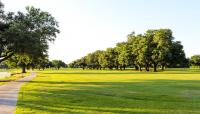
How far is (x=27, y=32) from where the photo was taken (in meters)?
44.0

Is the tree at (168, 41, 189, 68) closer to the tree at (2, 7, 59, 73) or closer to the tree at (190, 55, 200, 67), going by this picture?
the tree at (2, 7, 59, 73)

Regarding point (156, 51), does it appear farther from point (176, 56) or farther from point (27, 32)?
point (27, 32)

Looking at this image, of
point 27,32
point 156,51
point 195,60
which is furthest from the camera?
point 195,60

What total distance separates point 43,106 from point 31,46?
83.6ft

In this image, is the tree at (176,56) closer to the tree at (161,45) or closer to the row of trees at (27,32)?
the tree at (161,45)

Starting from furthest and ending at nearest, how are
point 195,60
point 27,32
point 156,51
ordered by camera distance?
point 195,60 < point 156,51 < point 27,32

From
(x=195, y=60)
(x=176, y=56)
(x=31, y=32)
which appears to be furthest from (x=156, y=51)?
(x=195, y=60)

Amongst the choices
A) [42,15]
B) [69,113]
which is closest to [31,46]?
[42,15]

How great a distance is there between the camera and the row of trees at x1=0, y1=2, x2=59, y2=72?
141 ft

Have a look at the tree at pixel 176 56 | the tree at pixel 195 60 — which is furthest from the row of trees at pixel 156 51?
the tree at pixel 195 60

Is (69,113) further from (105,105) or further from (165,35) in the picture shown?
(165,35)

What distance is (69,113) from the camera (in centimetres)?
1623

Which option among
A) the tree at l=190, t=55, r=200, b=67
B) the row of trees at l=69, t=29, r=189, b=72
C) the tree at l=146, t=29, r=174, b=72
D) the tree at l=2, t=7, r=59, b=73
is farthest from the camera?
the tree at l=190, t=55, r=200, b=67

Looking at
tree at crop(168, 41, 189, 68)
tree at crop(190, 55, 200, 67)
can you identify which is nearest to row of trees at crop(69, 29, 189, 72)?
tree at crop(168, 41, 189, 68)
